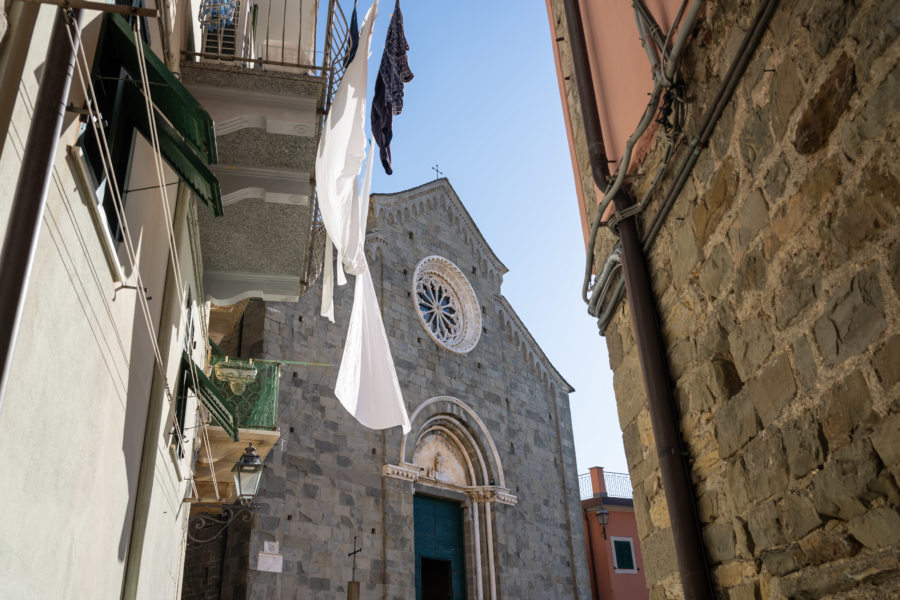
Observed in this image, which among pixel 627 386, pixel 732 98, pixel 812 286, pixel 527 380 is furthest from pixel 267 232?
pixel 527 380

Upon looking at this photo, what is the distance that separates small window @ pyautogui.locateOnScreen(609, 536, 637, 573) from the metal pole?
21.2m

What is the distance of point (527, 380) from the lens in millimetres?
21203

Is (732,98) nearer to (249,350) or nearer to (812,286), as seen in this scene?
(812,286)

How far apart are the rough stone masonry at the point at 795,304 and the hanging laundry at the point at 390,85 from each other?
3889 millimetres

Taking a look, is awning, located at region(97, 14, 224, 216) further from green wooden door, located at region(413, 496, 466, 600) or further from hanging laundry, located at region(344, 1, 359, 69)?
green wooden door, located at region(413, 496, 466, 600)

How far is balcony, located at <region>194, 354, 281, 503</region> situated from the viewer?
31.8 ft

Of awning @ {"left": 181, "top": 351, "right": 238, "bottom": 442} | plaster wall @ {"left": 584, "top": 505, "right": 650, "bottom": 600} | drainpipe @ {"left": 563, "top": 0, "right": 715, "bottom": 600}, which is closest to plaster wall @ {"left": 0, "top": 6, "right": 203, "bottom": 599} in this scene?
awning @ {"left": 181, "top": 351, "right": 238, "bottom": 442}

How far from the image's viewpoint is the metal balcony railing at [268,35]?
6047mm

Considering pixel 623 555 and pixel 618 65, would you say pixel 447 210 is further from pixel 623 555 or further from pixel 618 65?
pixel 618 65

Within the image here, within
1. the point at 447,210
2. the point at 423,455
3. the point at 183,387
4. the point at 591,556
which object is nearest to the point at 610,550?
the point at 591,556

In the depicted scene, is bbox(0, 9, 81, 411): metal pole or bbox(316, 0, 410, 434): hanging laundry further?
bbox(316, 0, 410, 434): hanging laundry

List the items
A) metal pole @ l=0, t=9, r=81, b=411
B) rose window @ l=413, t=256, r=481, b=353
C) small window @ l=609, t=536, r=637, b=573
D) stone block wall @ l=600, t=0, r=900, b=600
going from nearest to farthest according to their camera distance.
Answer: metal pole @ l=0, t=9, r=81, b=411 → stone block wall @ l=600, t=0, r=900, b=600 → rose window @ l=413, t=256, r=481, b=353 → small window @ l=609, t=536, r=637, b=573

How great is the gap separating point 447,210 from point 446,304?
9.40 feet

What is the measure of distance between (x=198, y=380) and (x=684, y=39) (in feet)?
17.6
